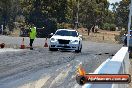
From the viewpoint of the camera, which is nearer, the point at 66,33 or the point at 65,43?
the point at 65,43

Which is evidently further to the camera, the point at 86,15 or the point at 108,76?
the point at 86,15

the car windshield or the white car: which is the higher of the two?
the car windshield

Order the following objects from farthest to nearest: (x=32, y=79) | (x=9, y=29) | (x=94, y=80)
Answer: (x=9, y=29), (x=32, y=79), (x=94, y=80)

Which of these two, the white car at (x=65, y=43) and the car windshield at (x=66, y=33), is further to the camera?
the car windshield at (x=66, y=33)

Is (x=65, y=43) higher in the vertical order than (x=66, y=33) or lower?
lower

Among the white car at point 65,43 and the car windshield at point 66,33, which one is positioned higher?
the car windshield at point 66,33

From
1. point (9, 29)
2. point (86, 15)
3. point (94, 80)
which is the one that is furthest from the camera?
point (86, 15)

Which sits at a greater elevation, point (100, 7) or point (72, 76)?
point (100, 7)

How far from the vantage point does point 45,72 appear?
14828 mm

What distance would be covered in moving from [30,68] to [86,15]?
74.6m

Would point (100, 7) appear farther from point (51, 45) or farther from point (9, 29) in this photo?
point (51, 45)

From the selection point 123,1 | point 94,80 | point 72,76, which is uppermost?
point 123,1

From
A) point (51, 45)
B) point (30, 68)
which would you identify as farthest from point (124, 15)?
point (30, 68)

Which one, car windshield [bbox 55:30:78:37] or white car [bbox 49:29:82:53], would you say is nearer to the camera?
white car [bbox 49:29:82:53]
